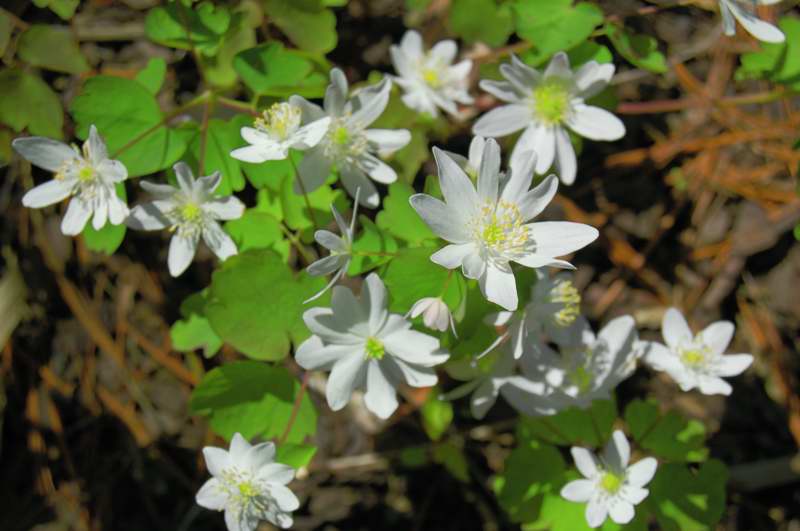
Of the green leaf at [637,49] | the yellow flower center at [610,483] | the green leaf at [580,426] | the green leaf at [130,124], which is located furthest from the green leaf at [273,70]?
the yellow flower center at [610,483]

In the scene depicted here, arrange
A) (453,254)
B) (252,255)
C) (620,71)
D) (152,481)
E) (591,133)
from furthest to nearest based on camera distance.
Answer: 1. (620,71)
2. (152,481)
3. (591,133)
4. (252,255)
5. (453,254)

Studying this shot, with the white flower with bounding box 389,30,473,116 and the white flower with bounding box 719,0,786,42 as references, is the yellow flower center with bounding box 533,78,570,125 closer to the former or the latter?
the white flower with bounding box 389,30,473,116

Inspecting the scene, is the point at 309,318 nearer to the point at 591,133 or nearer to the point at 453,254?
the point at 453,254

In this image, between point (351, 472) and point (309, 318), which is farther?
point (351, 472)

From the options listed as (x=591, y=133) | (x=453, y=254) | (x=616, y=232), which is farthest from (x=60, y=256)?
(x=616, y=232)

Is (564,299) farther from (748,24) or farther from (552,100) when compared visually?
(748,24)

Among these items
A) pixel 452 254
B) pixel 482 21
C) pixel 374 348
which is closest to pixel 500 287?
pixel 452 254
